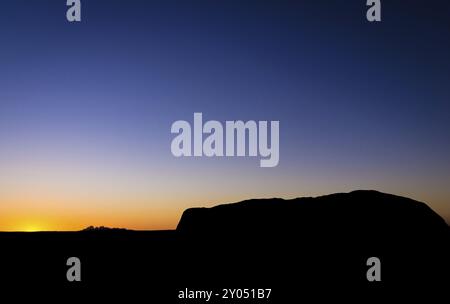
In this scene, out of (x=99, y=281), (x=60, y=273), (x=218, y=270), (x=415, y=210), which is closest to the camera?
(x=218, y=270)

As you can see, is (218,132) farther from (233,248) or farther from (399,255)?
(399,255)

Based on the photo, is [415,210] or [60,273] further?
[60,273]

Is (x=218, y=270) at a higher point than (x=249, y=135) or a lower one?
lower

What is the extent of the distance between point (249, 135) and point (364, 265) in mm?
6238

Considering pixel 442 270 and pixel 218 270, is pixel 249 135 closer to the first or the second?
pixel 218 270

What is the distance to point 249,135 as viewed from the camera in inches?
802

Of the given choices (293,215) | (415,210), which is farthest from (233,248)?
(415,210)

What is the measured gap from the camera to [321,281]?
773 inches

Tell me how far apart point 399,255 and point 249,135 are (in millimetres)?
7200

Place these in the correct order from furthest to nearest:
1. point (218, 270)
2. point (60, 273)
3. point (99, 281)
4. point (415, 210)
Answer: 1. point (60, 273)
2. point (99, 281)
3. point (415, 210)
4. point (218, 270)

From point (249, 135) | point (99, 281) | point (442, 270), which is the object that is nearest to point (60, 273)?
point (99, 281)

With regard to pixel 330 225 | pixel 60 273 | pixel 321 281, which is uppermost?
pixel 330 225

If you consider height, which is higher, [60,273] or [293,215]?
[293,215]

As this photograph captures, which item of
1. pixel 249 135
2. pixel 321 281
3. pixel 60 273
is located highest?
pixel 249 135
